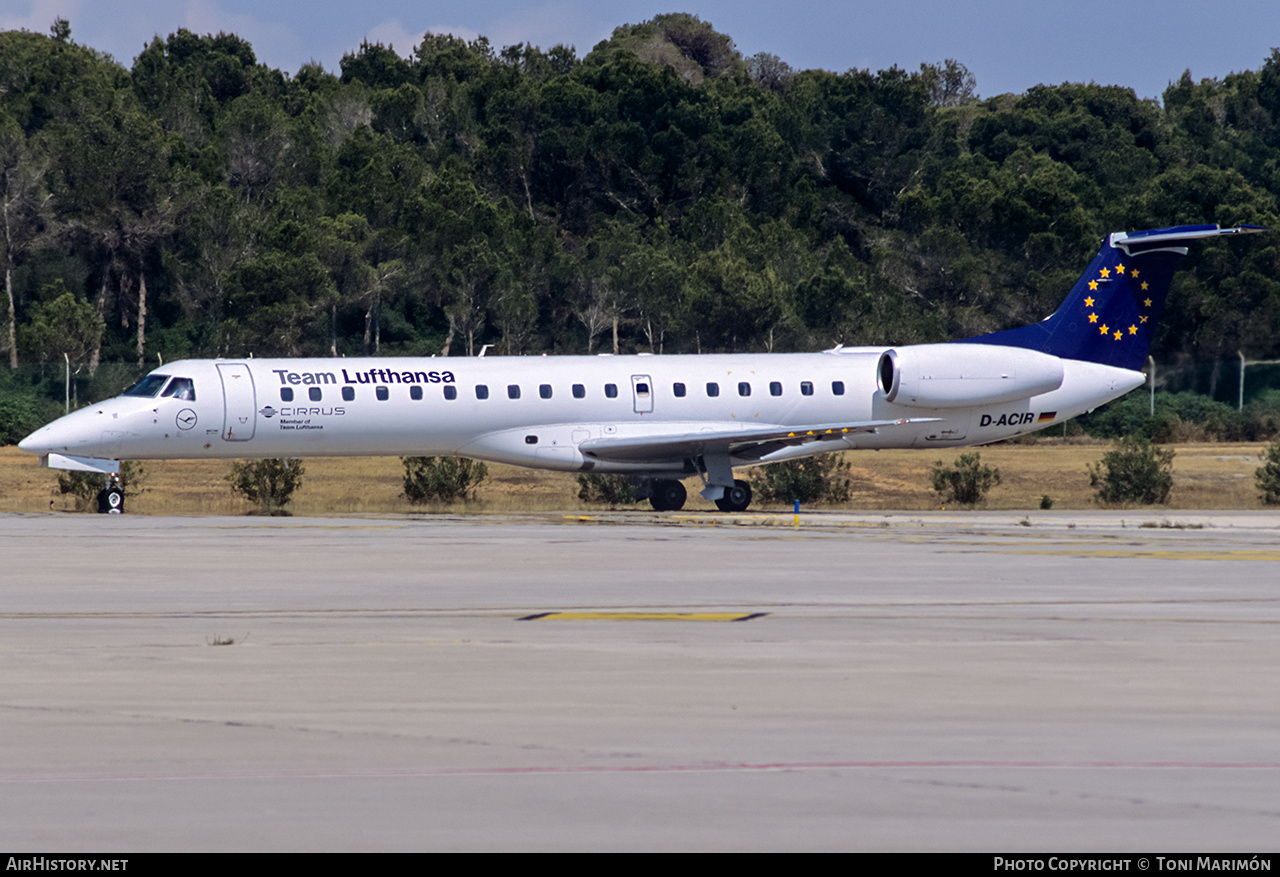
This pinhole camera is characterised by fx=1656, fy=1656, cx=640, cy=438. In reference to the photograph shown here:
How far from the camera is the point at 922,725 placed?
30.7ft

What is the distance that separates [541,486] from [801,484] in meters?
7.57

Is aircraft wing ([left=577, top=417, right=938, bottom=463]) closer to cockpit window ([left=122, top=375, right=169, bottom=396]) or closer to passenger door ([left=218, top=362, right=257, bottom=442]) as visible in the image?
passenger door ([left=218, top=362, right=257, bottom=442])

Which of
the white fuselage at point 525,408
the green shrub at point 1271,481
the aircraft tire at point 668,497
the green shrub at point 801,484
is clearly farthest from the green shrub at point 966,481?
the aircraft tire at point 668,497

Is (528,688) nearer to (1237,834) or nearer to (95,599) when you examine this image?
(1237,834)

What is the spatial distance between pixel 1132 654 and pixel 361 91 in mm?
84779

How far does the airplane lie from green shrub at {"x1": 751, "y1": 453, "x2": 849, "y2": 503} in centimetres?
437

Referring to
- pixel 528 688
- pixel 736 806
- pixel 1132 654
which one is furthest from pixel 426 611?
pixel 736 806

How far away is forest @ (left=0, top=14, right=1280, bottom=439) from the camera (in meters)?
64.0

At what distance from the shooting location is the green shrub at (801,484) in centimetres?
3969

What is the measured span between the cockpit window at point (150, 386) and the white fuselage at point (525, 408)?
0.20m

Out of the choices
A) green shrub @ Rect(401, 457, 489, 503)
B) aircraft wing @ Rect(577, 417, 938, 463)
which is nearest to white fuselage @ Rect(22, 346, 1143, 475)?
aircraft wing @ Rect(577, 417, 938, 463)

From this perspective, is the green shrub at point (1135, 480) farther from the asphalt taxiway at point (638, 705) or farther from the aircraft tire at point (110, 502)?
the aircraft tire at point (110, 502)

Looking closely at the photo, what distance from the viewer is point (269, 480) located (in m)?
37.1

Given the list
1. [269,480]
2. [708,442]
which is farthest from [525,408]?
[269,480]
